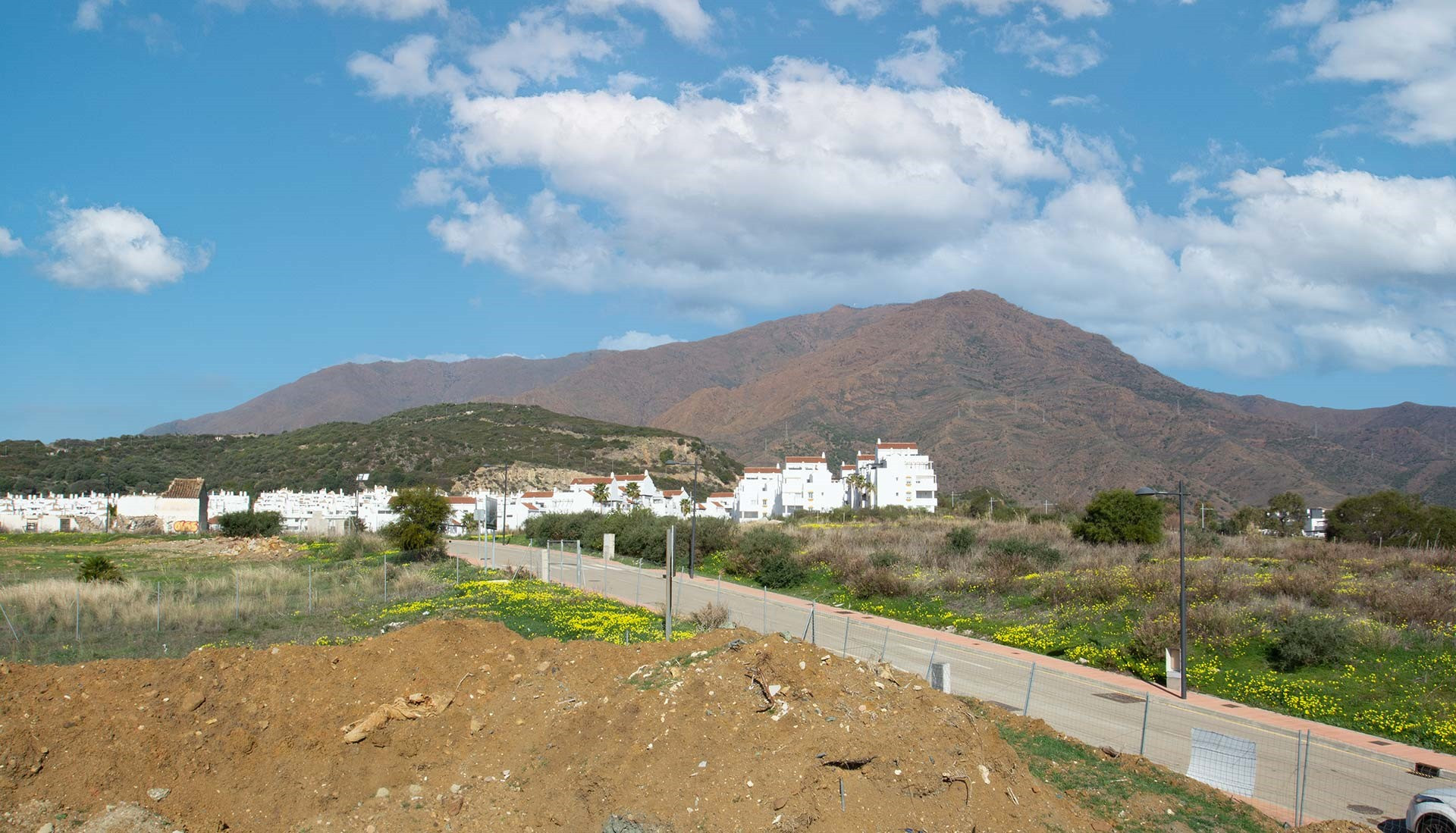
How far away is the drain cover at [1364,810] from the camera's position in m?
10.3

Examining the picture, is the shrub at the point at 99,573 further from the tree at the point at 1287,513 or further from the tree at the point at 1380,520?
the tree at the point at 1287,513

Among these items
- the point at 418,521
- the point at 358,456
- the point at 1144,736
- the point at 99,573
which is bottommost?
the point at 99,573

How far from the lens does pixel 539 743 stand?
8.96m

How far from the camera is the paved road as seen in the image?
431 inches

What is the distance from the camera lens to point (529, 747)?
352 inches

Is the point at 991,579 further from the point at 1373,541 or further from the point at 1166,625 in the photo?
the point at 1373,541

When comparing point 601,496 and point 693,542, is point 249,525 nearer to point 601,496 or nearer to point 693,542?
point 601,496

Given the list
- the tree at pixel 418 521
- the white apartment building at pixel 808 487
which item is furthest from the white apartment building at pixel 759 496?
the tree at pixel 418 521

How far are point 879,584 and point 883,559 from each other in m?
3.75

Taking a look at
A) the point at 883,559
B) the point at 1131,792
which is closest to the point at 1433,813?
the point at 1131,792

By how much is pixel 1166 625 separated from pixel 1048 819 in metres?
13.5

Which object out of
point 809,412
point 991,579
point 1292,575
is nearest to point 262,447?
point 809,412

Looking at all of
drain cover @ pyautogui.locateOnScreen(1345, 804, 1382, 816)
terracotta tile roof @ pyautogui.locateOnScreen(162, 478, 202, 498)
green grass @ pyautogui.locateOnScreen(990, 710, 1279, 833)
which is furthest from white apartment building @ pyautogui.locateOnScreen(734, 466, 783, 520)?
drain cover @ pyautogui.locateOnScreen(1345, 804, 1382, 816)

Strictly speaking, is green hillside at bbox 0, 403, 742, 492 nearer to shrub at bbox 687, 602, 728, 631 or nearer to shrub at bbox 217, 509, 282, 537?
shrub at bbox 217, 509, 282, 537
